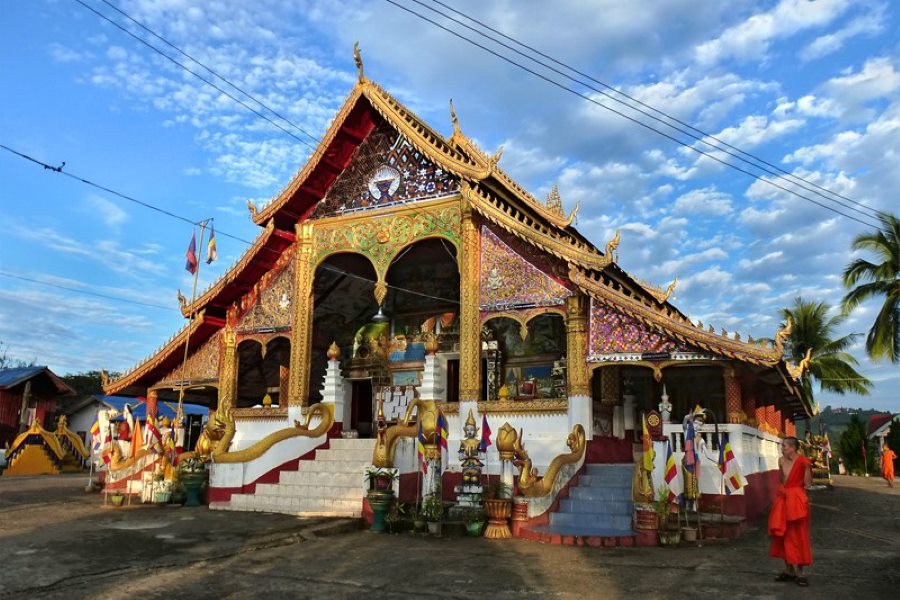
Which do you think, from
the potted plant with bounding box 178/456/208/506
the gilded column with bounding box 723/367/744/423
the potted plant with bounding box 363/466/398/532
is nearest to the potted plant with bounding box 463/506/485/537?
the potted plant with bounding box 363/466/398/532

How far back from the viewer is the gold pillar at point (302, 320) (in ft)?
44.8

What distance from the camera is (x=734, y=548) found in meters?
7.85

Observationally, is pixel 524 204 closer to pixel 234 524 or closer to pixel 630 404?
pixel 630 404

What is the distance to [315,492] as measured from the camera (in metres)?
10.9

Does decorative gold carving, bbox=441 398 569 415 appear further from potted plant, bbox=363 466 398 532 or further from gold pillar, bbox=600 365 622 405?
potted plant, bbox=363 466 398 532

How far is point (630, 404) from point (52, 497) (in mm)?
10724

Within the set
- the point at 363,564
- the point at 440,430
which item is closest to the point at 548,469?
the point at 440,430

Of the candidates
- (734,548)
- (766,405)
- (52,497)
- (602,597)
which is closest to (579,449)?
(734,548)

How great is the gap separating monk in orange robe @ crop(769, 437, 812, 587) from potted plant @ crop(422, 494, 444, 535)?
416 cm

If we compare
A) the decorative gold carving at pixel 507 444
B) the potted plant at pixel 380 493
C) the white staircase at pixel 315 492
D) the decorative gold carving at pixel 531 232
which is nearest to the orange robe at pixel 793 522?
the decorative gold carving at pixel 507 444

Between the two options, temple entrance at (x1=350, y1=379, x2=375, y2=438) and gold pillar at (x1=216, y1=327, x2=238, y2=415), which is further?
temple entrance at (x1=350, y1=379, x2=375, y2=438)

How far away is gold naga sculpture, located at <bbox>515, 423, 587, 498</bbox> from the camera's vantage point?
8.89m

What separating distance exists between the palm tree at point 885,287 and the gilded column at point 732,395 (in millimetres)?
15318

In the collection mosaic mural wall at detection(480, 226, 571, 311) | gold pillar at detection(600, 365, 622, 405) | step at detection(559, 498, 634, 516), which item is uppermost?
mosaic mural wall at detection(480, 226, 571, 311)
